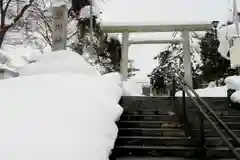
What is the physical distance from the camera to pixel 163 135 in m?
4.97

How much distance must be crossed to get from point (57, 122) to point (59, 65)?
5074 mm

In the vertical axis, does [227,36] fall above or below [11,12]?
below

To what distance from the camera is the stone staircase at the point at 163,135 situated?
425 centimetres

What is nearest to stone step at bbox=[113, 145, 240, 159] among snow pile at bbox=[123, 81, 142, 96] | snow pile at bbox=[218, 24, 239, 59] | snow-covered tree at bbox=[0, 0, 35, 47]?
snow pile at bbox=[123, 81, 142, 96]

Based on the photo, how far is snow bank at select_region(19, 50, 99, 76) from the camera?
27.0ft

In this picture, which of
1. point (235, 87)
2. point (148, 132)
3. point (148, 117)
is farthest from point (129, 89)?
point (148, 132)

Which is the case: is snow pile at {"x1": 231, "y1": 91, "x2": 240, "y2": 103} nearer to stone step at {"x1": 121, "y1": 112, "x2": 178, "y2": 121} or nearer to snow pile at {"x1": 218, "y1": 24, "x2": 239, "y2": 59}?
stone step at {"x1": 121, "y1": 112, "x2": 178, "y2": 121}

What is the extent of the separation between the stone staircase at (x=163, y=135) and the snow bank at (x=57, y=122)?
1.49 ft

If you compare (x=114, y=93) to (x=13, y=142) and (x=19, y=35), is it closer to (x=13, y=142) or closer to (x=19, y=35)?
(x=13, y=142)

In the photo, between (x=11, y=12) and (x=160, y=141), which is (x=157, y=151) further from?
(x=11, y=12)

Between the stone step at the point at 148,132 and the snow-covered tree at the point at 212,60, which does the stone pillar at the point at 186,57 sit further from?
the snow-covered tree at the point at 212,60

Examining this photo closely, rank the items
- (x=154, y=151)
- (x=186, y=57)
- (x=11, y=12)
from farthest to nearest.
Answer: (x=11, y=12), (x=186, y=57), (x=154, y=151)

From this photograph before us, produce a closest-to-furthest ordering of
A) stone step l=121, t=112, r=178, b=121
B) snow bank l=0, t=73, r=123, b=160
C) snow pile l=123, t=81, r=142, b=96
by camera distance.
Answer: snow bank l=0, t=73, r=123, b=160
stone step l=121, t=112, r=178, b=121
snow pile l=123, t=81, r=142, b=96

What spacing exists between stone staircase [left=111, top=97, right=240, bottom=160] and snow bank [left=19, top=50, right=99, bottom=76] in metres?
1.82
